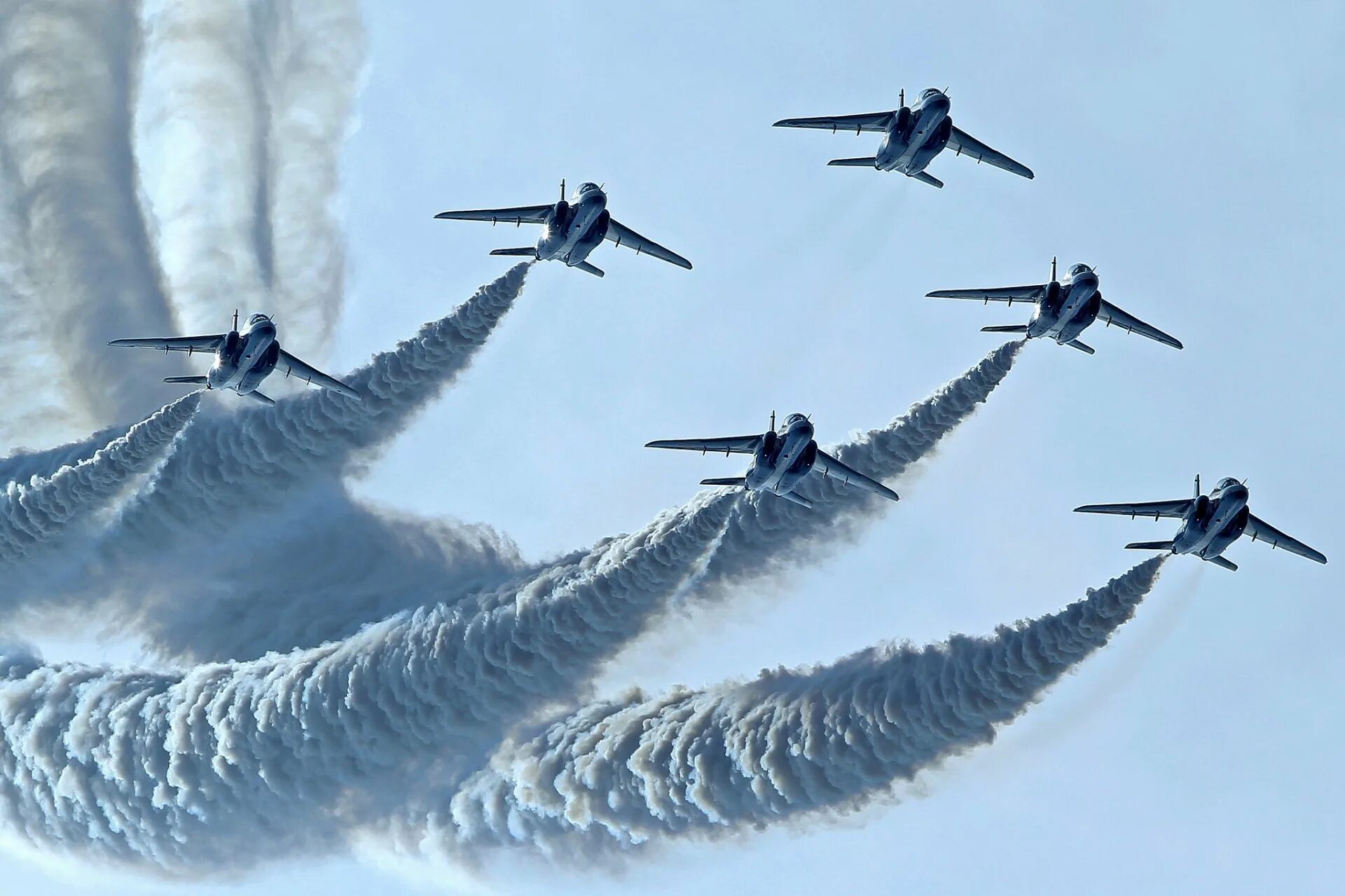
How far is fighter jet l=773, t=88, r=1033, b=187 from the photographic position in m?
88.8

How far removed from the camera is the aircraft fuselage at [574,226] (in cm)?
8694

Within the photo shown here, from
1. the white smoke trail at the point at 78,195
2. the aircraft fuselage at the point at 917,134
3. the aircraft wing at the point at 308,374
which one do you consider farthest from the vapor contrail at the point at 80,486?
the aircraft fuselage at the point at 917,134

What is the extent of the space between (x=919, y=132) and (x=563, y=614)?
26873mm

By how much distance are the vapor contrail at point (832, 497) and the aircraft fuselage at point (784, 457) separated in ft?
25.5

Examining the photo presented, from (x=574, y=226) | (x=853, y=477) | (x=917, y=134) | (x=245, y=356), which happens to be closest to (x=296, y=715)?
(x=245, y=356)

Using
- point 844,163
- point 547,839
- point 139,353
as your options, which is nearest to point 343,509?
point 139,353

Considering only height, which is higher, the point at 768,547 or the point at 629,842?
the point at 768,547

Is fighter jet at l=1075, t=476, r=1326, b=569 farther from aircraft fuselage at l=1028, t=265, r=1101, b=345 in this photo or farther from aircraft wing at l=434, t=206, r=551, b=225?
aircraft wing at l=434, t=206, r=551, b=225

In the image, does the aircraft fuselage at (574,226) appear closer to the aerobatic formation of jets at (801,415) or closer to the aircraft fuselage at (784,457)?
the aerobatic formation of jets at (801,415)

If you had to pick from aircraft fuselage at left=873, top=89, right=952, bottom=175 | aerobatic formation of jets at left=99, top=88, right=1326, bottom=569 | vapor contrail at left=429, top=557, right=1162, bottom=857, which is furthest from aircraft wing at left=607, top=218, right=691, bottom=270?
vapor contrail at left=429, top=557, right=1162, bottom=857

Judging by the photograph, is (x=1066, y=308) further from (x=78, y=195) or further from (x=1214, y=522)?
(x=78, y=195)

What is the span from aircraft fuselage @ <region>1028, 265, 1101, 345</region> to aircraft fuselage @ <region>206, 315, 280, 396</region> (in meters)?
33.7

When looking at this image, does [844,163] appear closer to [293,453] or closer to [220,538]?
[293,453]

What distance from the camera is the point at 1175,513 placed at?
8431 centimetres
